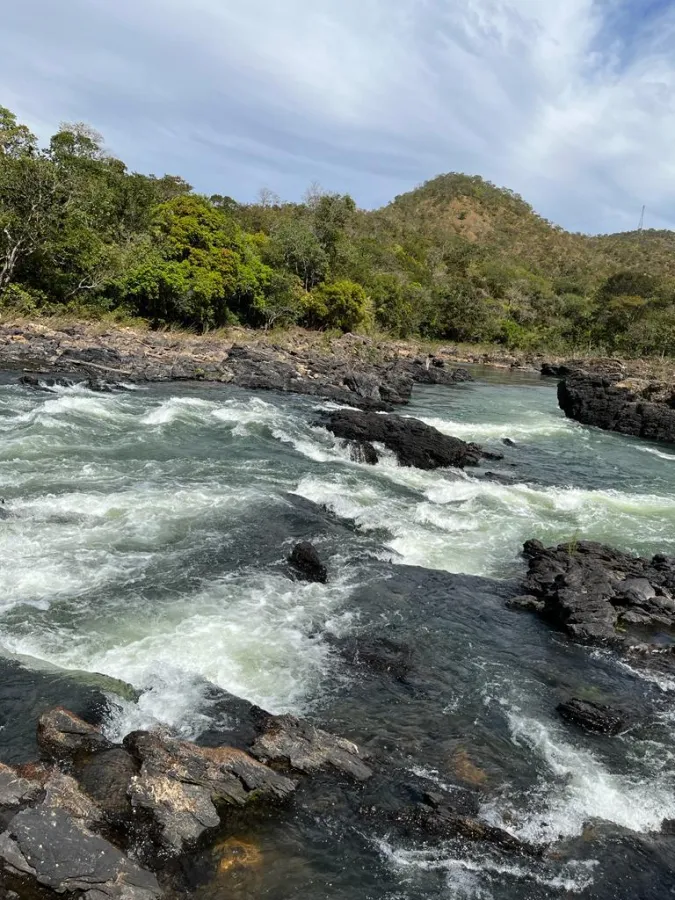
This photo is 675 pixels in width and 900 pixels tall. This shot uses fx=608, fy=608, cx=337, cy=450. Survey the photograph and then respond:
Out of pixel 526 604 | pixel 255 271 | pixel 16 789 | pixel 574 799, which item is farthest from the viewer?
pixel 255 271

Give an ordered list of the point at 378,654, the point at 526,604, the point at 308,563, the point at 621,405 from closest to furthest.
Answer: the point at 378,654
the point at 526,604
the point at 308,563
the point at 621,405

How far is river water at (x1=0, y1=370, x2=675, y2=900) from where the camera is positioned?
5.99 m

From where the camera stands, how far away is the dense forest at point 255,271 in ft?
119

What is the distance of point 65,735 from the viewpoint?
6590mm

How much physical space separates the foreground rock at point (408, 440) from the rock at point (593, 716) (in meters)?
12.1

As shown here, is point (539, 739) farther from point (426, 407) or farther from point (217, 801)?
point (426, 407)

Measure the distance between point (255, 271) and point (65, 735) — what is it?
46.2 meters

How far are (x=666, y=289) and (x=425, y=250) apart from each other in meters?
37.9

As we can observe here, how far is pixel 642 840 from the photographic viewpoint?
252 inches

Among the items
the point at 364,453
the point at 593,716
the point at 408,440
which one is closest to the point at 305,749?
the point at 593,716

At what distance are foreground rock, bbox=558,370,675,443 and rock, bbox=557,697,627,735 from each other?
88.6 feet

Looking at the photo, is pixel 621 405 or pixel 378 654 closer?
pixel 378 654

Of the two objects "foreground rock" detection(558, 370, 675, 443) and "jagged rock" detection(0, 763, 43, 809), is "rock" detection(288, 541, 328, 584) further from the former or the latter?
"foreground rock" detection(558, 370, 675, 443)

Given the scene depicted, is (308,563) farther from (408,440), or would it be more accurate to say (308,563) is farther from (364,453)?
(408,440)
